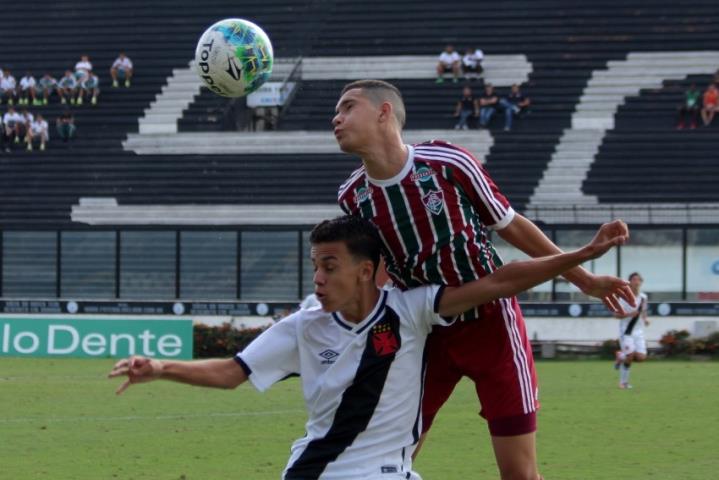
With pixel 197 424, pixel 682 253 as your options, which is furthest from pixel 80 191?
pixel 197 424

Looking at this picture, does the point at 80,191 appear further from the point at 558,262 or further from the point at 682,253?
the point at 558,262

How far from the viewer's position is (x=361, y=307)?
5.57 meters

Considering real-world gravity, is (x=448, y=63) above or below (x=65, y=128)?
above

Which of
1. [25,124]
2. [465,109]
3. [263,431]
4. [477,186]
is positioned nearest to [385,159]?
[477,186]

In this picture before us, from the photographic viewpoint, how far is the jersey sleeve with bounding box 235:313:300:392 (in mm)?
5598

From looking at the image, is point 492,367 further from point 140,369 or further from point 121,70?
point 121,70

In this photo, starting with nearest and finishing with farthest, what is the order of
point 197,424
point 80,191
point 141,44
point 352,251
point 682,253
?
point 352,251 < point 197,424 < point 682,253 < point 80,191 < point 141,44

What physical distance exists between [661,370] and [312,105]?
18866 mm

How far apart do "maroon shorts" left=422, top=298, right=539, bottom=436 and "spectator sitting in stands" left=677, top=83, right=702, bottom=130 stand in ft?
108

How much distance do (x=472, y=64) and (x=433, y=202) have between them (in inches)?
1383

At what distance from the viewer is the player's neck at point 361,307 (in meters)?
5.55

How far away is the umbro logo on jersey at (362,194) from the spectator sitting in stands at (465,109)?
32764 millimetres

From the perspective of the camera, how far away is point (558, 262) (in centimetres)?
570

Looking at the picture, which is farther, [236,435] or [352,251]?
[236,435]
